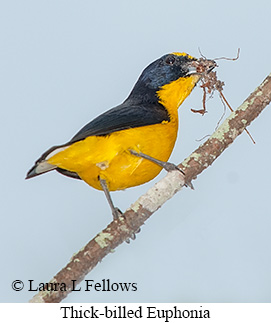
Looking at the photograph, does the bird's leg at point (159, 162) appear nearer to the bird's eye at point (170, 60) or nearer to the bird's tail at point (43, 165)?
the bird's tail at point (43, 165)

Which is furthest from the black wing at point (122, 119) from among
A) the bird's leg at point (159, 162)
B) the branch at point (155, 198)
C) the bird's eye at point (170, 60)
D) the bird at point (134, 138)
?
the branch at point (155, 198)

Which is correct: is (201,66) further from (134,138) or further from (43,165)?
(43,165)

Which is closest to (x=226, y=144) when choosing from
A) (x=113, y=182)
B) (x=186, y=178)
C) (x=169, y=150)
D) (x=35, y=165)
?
(x=186, y=178)

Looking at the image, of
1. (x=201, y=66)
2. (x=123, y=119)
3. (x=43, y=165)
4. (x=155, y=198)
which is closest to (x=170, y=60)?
(x=201, y=66)

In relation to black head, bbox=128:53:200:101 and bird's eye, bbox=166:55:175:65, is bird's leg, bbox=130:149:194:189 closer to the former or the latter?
black head, bbox=128:53:200:101

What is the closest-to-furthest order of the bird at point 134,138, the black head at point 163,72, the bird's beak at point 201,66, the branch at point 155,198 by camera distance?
1. the branch at point 155,198
2. the bird at point 134,138
3. the bird's beak at point 201,66
4. the black head at point 163,72

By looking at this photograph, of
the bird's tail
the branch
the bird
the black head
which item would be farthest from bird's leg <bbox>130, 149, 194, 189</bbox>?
the black head
